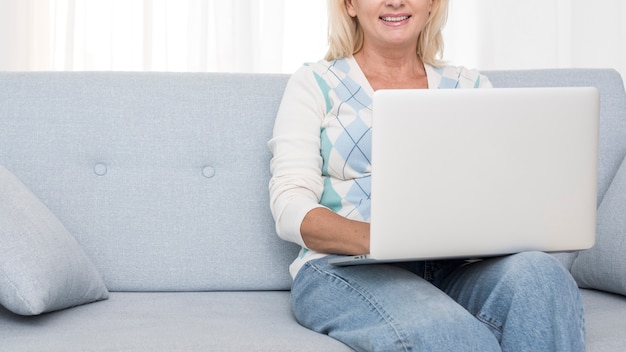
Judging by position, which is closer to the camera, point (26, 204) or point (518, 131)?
point (518, 131)

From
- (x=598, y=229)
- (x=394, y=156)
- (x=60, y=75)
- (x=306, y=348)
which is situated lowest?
(x=306, y=348)

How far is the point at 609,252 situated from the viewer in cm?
186

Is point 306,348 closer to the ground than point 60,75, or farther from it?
closer to the ground

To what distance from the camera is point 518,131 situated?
1363 mm

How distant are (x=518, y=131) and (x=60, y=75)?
1062 mm

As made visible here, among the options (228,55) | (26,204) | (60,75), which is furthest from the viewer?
(228,55)

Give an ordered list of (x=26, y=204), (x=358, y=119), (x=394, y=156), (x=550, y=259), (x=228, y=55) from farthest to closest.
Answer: (x=228, y=55)
(x=358, y=119)
(x=26, y=204)
(x=550, y=259)
(x=394, y=156)

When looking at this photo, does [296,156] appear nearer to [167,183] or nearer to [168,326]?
[167,183]

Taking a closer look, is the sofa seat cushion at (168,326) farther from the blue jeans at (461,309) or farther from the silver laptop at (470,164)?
the silver laptop at (470,164)

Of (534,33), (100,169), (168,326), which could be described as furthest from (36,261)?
(534,33)

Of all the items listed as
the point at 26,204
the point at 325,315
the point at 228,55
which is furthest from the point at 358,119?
the point at 228,55

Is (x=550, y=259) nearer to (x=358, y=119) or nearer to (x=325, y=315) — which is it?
(x=325, y=315)

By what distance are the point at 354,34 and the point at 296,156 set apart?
0.37 m

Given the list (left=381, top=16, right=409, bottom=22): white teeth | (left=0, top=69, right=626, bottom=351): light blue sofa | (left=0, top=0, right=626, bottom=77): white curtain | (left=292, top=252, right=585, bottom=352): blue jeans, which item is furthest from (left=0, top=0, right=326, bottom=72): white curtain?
(left=292, top=252, right=585, bottom=352): blue jeans
